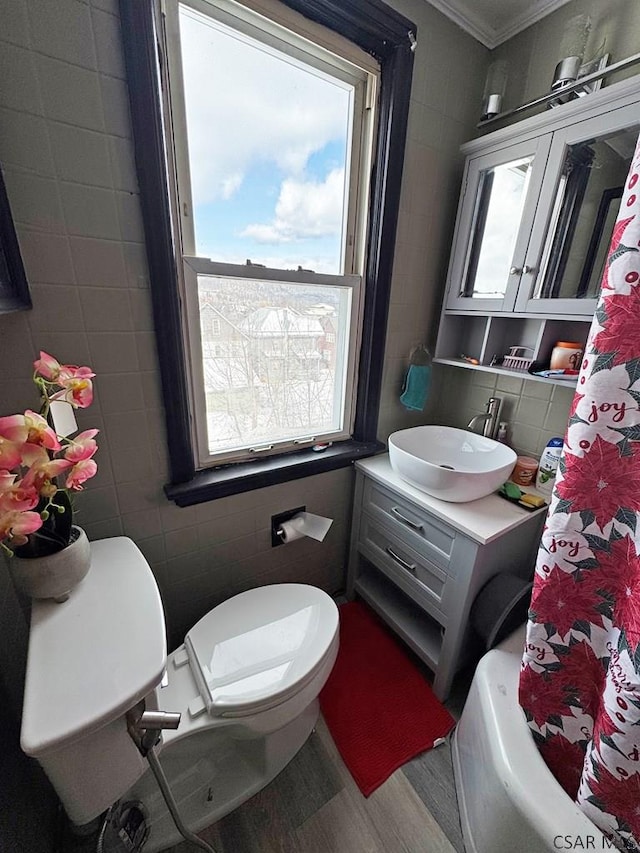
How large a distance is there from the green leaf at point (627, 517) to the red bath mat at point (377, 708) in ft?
3.24

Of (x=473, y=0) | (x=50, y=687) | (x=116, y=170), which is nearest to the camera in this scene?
(x=50, y=687)

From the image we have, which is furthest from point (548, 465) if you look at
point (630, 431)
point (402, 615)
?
point (402, 615)

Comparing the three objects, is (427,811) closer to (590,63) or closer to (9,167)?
(9,167)

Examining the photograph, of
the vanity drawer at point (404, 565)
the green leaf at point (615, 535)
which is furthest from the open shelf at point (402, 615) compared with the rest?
the green leaf at point (615, 535)

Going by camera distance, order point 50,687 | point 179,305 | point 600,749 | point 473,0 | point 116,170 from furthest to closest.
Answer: point 473,0
point 179,305
point 116,170
point 600,749
point 50,687

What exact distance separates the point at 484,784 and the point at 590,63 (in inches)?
80.7

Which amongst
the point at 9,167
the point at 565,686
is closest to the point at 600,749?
the point at 565,686

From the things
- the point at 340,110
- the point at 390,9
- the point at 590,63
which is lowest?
the point at 340,110

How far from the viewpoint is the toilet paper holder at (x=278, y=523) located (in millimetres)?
1342

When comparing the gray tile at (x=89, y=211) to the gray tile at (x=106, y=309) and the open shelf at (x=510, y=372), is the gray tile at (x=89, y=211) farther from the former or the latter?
the open shelf at (x=510, y=372)

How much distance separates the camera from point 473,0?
1.11 metres

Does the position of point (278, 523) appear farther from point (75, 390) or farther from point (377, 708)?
point (75, 390)

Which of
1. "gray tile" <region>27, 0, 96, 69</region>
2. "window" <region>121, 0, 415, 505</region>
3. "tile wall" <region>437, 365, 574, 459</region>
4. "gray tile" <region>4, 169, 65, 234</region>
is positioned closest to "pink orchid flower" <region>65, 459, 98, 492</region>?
"window" <region>121, 0, 415, 505</region>

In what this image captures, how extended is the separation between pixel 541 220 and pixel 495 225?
176 millimetres
